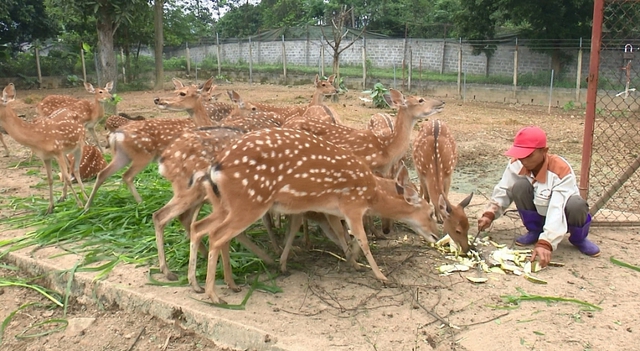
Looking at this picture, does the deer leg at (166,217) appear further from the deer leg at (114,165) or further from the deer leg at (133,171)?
the deer leg at (114,165)

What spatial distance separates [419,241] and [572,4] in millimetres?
17828

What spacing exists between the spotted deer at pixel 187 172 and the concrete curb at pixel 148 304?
13.6 inches

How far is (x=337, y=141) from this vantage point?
215 inches

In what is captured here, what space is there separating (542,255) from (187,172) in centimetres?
298

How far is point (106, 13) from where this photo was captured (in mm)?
14047

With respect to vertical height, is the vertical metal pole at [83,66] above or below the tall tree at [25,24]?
below

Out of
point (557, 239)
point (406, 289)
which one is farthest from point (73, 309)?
point (557, 239)

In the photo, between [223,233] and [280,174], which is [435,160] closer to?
[280,174]

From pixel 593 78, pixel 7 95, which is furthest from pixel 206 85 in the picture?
pixel 593 78

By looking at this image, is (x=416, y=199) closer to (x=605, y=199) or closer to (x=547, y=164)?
(x=547, y=164)

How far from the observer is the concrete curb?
3.51 meters

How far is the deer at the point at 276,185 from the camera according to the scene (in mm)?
3852

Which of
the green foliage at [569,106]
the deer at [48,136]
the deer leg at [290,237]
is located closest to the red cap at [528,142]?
the deer leg at [290,237]

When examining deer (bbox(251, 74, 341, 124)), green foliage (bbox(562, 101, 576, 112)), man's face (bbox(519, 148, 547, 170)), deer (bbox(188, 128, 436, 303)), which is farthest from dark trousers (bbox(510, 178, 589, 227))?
green foliage (bbox(562, 101, 576, 112))
